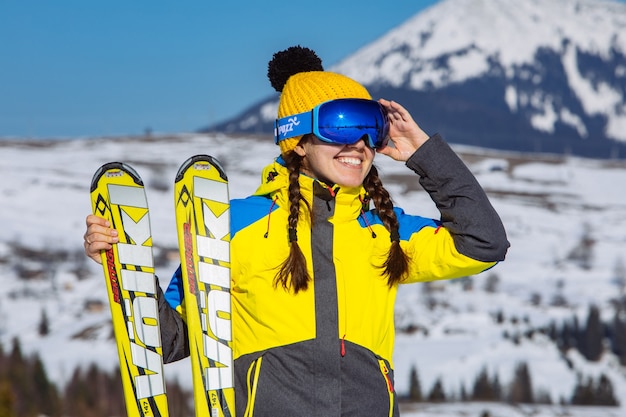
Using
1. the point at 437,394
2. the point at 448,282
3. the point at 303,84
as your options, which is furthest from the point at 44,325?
the point at 303,84

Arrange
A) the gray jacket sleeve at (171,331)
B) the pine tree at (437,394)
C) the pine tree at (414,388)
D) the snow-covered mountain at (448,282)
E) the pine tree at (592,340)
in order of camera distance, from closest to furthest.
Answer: the gray jacket sleeve at (171,331) → the pine tree at (414,388) → the pine tree at (437,394) → the snow-covered mountain at (448,282) → the pine tree at (592,340)

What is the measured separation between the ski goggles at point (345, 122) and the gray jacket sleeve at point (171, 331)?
70 cm

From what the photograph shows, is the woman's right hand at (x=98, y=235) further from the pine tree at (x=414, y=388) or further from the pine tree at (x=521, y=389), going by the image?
Answer: the pine tree at (x=521, y=389)

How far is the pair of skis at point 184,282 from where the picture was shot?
2.84m

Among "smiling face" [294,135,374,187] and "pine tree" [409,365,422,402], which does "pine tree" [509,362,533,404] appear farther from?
"smiling face" [294,135,374,187]

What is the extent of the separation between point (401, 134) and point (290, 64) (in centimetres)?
45

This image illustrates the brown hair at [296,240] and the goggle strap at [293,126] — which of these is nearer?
the brown hair at [296,240]

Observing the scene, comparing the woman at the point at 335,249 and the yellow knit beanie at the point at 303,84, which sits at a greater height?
the yellow knit beanie at the point at 303,84

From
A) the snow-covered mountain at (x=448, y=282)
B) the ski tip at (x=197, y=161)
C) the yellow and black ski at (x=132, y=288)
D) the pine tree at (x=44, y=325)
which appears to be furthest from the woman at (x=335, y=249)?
the pine tree at (x=44, y=325)

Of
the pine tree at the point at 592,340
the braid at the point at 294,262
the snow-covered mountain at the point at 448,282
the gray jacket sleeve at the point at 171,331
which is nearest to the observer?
the braid at the point at 294,262

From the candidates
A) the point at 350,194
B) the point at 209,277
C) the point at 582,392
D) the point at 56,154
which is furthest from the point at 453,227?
the point at 56,154

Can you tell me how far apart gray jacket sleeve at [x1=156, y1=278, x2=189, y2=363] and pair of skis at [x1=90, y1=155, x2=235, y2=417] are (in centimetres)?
2

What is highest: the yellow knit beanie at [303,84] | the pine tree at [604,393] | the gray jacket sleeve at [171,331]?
the yellow knit beanie at [303,84]

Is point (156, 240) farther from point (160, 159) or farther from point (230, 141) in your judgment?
point (230, 141)
